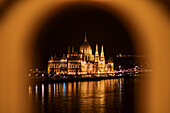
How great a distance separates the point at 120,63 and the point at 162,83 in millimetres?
94466

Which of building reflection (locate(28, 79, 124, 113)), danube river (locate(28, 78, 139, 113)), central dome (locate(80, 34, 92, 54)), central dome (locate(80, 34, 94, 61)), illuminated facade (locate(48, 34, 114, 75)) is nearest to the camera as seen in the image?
danube river (locate(28, 78, 139, 113))

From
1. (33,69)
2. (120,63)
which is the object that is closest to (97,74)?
(33,69)

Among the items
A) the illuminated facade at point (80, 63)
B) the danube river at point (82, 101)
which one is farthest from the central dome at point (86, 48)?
the danube river at point (82, 101)

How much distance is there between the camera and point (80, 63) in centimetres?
6556

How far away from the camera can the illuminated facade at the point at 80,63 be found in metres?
65.8

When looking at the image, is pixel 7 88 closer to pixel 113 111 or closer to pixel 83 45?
pixel 113 111

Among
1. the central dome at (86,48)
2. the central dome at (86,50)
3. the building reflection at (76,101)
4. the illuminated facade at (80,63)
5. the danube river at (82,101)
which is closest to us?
the danube river at (82,101)

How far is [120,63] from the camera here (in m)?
103

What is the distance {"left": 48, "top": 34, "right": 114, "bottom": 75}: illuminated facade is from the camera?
65750 mm

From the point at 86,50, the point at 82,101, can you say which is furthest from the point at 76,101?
the point at 86,50

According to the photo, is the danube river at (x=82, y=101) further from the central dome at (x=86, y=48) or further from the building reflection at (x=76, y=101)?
the central dome at (x=86, y=48)

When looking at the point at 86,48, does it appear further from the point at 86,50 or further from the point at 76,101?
the point at 76,101

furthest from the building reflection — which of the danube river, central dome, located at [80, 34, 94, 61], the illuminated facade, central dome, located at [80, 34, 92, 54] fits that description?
central dome, located at [80, 34, 92, 54]

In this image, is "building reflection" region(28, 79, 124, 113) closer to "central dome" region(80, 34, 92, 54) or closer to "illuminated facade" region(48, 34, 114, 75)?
"illuminated facade" region(48, 34, 114, 75)
